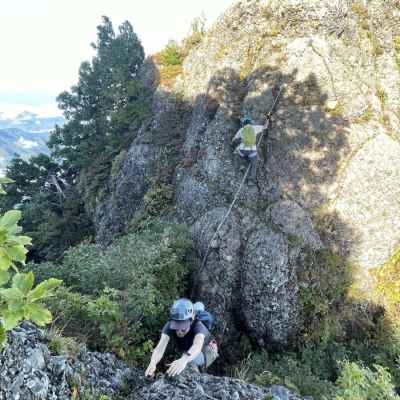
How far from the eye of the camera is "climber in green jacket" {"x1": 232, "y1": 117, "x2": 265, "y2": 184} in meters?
14.4

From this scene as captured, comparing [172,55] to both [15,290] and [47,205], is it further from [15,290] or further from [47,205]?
[15,290]

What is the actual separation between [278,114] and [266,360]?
11.0m

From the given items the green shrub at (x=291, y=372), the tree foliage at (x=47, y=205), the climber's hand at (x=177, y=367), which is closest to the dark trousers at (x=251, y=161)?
the green shrub at (x=291, y=372)

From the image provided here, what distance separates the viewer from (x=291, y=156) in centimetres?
1538

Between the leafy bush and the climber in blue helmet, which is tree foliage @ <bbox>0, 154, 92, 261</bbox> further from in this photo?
the climber in blue helmet

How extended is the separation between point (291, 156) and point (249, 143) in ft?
7.34

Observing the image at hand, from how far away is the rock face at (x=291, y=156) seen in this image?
531 inches

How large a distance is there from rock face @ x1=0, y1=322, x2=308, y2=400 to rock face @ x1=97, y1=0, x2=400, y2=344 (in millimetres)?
5563

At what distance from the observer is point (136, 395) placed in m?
7.05

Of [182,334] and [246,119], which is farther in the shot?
[246,119]

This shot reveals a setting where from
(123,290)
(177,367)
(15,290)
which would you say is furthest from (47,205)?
(15,290)

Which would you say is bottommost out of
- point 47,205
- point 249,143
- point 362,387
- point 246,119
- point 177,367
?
point 47,205

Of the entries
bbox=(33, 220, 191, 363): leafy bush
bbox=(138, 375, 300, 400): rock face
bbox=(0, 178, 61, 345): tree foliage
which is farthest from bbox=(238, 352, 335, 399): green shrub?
bbox=(0, 178, 61, 345): tree foliage

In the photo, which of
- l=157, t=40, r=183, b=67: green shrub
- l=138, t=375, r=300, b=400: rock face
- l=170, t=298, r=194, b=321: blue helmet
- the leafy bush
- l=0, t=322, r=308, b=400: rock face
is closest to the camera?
l=0, t=322, r=308, b=400: rock face
